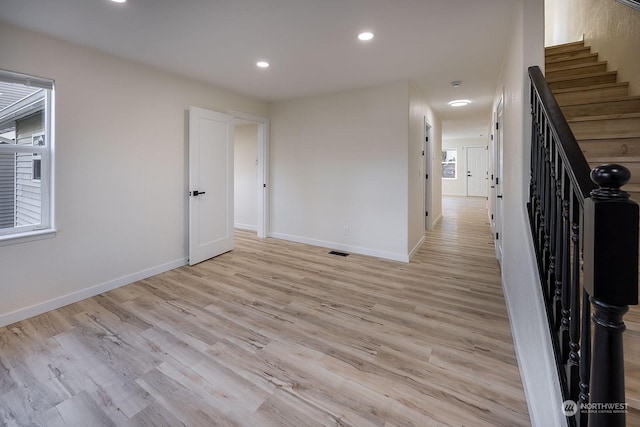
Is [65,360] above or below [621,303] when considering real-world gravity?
below

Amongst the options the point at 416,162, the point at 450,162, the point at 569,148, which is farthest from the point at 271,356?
the point at 450,162

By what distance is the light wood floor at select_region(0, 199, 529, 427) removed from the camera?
150 centimetres

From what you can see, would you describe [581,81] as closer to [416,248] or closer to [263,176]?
[416,248]

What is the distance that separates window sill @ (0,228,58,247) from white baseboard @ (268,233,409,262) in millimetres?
3113

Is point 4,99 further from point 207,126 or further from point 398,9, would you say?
point 398,9

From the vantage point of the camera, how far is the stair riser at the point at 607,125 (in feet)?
6.46

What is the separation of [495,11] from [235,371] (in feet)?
10.4

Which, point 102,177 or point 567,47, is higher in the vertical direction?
point 567,47

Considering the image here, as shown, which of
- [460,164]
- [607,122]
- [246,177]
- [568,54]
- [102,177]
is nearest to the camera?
[607,122]

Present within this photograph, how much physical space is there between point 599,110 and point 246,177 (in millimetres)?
5382

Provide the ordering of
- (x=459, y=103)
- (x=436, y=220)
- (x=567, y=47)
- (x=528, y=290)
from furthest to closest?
(x=436, y=220)
(x=459, y=103)
(x=567, y=47)
(x=528, y=290)

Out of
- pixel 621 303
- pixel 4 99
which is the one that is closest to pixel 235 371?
pixel 621 303

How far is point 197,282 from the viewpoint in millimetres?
3244

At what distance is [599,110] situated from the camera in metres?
2.24
